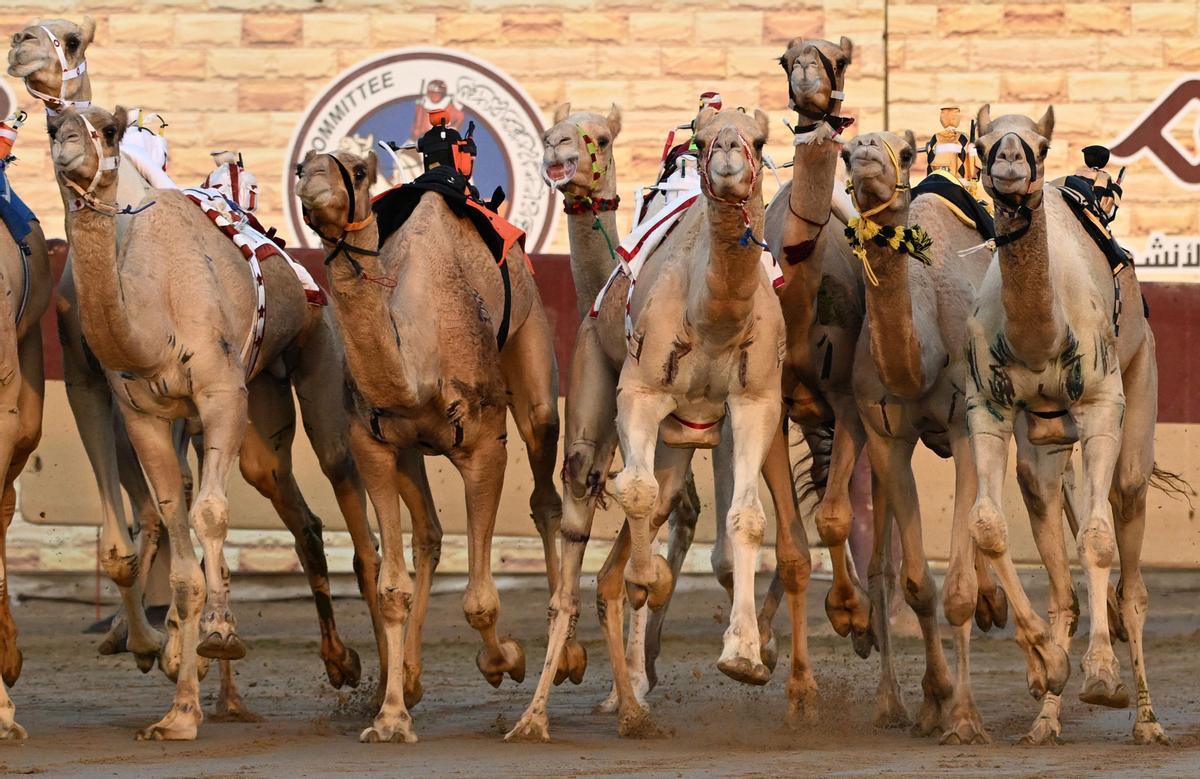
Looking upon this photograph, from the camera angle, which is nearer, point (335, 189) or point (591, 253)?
point (335, 189)

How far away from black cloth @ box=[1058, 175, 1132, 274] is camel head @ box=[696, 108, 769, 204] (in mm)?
1721

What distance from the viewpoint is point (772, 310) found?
32.5 ft

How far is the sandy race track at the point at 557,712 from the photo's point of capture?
364 inches

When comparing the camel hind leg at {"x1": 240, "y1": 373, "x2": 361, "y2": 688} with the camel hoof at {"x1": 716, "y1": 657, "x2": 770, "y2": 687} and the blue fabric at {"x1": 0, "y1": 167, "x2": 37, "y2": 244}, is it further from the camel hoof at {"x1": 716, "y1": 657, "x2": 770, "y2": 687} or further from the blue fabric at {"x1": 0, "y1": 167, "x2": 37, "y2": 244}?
the camel hoof at {"x1": 716, "y1": 657, "x2": 770, "y2": 687}

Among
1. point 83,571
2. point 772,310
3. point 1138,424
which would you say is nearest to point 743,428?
point 772,310

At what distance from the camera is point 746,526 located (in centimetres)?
950

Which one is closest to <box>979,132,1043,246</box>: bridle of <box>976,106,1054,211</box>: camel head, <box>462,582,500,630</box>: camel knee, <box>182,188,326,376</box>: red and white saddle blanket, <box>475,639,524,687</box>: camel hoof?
<box>976,106,1054,211</box>: camel head

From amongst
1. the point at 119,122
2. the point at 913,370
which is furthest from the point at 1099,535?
the point at 119,122

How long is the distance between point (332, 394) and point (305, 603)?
407cm

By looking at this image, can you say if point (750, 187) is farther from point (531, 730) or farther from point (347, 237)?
point (531, 730)

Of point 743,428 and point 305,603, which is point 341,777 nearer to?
point 743,428

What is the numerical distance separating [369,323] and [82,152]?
1350 millimetres

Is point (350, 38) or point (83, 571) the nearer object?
point (83, 571)

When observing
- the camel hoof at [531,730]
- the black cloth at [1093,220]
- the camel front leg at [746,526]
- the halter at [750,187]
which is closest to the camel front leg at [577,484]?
the camel hoof at [531,730]
